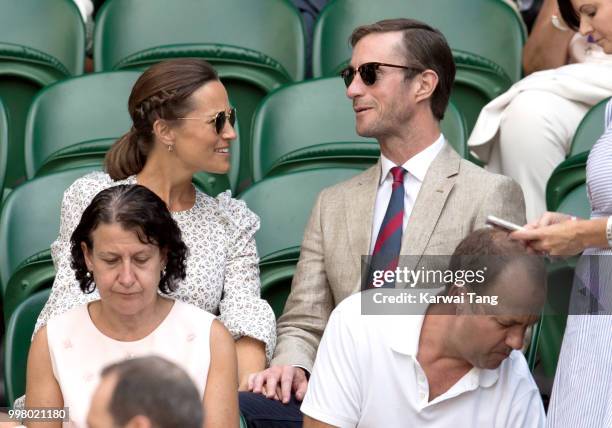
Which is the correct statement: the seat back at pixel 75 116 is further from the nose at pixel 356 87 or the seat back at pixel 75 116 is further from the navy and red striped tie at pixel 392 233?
the navy and red striped tie at pixel 392 233

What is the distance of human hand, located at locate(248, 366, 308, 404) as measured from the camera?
122 inches

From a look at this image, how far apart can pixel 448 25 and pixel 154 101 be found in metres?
1.42

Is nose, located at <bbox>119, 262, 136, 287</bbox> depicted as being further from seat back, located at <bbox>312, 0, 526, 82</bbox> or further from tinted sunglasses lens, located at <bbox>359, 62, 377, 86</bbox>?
seat back, located at <bbox>312, 0, 526, 82</bbox>

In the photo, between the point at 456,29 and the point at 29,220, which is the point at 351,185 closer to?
the point at 29,220

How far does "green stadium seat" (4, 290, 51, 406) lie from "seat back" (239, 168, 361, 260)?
674 mm

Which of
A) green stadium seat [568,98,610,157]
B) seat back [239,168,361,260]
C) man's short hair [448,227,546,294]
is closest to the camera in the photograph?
man's short hair [448,227,546,294]

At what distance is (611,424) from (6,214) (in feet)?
5.50

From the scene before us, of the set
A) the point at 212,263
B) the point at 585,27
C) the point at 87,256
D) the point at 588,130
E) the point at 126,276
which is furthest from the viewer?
the point at 588,130

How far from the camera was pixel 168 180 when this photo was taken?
3.48 metres

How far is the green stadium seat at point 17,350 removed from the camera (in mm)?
3244

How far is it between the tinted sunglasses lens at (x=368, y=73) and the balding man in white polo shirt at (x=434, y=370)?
1.00 metres

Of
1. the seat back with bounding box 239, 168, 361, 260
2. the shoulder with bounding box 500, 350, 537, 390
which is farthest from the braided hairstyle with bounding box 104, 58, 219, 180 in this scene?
the shoulder with bounding box 500, 350, 537, 390

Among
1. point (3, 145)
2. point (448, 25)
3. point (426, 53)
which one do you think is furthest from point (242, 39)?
point (426, 53)

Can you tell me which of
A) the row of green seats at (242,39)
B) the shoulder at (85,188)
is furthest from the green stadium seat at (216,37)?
the shoulder at (85,188)
